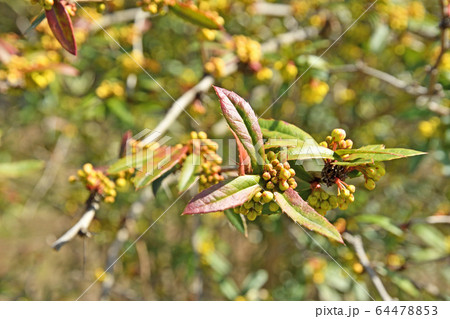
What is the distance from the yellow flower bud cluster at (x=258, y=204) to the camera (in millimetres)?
794

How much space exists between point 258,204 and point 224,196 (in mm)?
91

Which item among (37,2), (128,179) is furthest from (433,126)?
(37,2)

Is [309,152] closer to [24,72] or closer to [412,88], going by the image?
[412,88]

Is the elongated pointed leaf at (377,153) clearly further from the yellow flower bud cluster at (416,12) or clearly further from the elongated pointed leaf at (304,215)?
the yellow flower bud cluster at (416,12)

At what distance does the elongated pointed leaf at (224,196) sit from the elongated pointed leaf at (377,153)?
8.4 inches

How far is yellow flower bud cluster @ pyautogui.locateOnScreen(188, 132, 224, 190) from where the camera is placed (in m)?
1.07

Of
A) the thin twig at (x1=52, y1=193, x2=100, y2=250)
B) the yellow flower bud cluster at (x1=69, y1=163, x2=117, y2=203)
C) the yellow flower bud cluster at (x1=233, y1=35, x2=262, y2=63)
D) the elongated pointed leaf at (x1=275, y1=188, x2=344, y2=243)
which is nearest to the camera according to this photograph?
the elongated pointed leaf at (x1=275, y1=188, x2=344, y2=243)

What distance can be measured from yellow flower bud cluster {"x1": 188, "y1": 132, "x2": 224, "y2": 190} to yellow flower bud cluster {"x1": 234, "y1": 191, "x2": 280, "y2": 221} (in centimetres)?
24

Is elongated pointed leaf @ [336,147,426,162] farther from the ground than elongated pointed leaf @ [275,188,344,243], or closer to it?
farther from the ground

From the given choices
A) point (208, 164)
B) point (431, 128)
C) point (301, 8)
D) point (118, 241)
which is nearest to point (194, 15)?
point (208, 164)

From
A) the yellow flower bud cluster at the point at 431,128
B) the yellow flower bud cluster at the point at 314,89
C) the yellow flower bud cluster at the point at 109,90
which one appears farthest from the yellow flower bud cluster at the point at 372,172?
the yellow flower bud cluster at the point at 109,90

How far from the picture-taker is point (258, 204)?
2.69 ft

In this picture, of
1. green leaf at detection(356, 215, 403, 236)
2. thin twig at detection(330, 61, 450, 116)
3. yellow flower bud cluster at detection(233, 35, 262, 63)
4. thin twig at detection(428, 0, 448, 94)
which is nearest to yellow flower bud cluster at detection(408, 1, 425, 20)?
thin twig at detection(330, 61, 450, 116)

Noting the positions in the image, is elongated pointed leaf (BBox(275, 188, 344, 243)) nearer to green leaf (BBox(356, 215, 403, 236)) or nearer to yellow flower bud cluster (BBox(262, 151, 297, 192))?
yellow flower bud cluster (BBox(262, 151, 297, 192))
